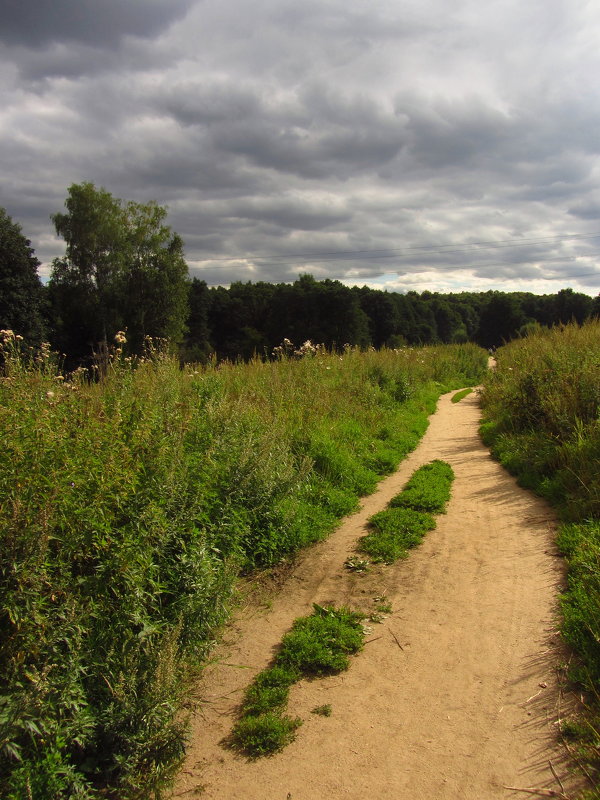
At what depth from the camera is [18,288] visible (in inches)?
1050

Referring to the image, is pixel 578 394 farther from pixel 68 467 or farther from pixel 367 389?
pixel 68 467

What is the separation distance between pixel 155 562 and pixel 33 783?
1527 millimetres

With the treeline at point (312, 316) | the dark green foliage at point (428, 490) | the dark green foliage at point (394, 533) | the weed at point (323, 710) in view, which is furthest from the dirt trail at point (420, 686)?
the treeline at point (312, 316)

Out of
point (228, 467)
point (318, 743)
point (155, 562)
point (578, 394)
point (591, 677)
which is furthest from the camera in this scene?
point (578, 394)

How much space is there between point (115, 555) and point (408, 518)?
3847mm

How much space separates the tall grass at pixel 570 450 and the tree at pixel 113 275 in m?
28.8

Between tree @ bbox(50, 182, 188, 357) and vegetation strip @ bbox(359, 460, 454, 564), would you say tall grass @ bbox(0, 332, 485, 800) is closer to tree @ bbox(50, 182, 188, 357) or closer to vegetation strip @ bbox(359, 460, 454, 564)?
vegetation strip @ bbox(359, 460, 454, 564)

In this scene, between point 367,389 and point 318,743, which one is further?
point 367,389

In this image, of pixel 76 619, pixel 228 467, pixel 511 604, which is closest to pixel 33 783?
pixel 76 619

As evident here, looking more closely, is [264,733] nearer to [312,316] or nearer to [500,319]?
[312,316]

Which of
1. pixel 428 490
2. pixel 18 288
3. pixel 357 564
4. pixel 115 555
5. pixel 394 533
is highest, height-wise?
Answer: pixel 18 288

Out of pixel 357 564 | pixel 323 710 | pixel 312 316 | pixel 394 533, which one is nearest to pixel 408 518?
pixel 394 533

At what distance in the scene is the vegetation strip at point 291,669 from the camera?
3191mm

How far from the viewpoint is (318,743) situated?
10.3 ft
